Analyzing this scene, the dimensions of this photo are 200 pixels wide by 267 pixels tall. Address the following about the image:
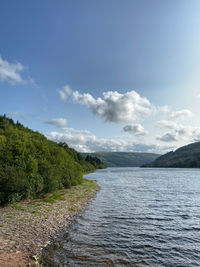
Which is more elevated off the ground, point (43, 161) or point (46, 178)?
point (43, 161)

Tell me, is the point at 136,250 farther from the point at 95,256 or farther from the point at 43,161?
the point at 43,161

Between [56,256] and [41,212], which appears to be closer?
[56,256]

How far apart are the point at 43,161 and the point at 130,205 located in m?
21.3

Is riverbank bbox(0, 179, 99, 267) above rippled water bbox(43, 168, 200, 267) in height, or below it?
above

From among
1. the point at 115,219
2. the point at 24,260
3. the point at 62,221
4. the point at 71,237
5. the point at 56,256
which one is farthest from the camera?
the point at 115,219

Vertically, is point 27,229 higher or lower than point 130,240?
higher

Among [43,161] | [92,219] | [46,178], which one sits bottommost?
[92,219]

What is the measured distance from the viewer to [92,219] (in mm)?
24203

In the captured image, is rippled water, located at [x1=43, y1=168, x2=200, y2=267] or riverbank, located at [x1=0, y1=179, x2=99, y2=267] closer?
riverbank, located at [x1=0, y1=179, x2=99, y2=267]

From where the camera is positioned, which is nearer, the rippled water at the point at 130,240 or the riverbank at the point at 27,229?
the riverbank at the point at 27,229

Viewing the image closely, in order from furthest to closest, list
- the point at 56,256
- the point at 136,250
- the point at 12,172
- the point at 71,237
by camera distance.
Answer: the point at 12,172 → the point at 71,237 → the point at 136,250 → the point at 56,256

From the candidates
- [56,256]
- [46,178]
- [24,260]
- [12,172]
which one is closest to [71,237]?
[56,256]

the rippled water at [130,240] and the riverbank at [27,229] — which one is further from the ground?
the riverbank at [27,229]

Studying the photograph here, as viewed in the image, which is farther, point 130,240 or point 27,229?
point 27,229
